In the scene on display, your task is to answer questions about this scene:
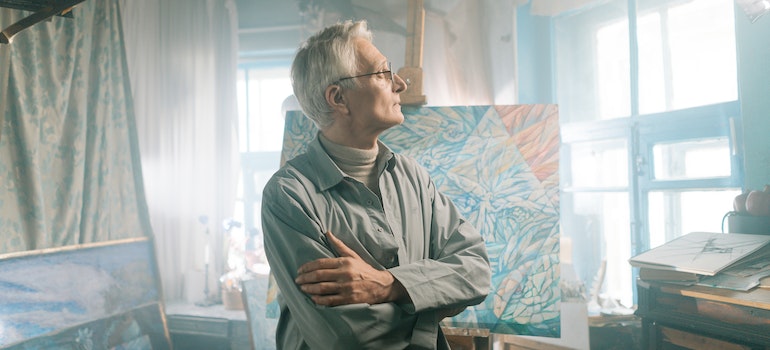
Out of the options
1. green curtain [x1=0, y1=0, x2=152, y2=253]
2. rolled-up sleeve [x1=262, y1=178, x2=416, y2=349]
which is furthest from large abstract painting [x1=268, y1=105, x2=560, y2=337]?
green curtain [x1=0, y1=0, x2=152, y2=253]

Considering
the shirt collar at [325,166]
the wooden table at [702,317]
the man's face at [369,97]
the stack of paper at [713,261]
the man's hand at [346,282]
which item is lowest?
the wooden table at [702,317]

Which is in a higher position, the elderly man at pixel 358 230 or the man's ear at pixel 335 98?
the man's ear at pixel 335 98

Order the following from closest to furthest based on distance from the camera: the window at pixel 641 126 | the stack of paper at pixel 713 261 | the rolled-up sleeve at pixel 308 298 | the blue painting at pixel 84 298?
the rolled-up sleeve at pixel 308 298 → the stack of paper at pixel 713 261 → the blue painting at pixel 84 298 → the window at pixel 641 126

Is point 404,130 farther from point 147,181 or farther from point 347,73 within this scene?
point 147,181

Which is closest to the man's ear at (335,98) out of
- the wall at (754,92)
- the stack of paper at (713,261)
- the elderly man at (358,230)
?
the elderly man at (358,230)

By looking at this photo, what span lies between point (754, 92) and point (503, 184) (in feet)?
3.88

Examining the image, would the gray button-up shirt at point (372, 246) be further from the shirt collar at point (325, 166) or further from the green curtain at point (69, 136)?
the green curtain at point (69, 136)

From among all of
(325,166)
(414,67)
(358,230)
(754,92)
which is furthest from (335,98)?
(754,92)

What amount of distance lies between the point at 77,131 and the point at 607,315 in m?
2.71

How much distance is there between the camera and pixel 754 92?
2217 mm

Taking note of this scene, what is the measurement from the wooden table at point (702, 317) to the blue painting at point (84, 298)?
2212 millimetres

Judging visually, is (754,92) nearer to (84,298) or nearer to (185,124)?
(185,124)

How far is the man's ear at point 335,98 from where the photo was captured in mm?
1411

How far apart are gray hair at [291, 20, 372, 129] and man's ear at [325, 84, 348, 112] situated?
0.01 meters
